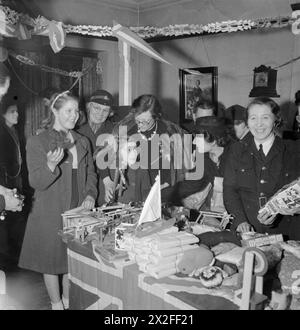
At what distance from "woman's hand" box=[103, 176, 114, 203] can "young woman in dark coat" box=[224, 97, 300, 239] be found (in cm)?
84

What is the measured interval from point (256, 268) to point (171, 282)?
1.19 feet

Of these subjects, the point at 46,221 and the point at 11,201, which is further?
the point at 46,221

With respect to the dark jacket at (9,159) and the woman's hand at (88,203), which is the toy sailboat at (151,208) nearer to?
the woman's hand at (88,203)

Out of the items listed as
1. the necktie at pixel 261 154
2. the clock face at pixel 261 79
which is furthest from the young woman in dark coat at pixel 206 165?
the clock face at pixel 261 79

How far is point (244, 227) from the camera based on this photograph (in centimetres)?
196

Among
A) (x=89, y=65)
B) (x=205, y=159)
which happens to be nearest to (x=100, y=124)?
(x=205, y=159)

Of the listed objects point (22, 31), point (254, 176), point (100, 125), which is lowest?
point (254, 176)

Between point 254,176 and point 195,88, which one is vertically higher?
point 195,88

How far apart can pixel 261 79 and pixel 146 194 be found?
239 centimetres

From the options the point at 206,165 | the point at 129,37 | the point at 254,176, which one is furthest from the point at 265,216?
the point at 129,37

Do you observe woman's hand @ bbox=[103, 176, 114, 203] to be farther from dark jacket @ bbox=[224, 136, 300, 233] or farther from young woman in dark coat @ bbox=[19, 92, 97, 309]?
dark jacket @ bbox=[224, 136, 300, 233]

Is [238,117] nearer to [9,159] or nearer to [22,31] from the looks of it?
[22,31]

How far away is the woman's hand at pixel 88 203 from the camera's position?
226 centimetres

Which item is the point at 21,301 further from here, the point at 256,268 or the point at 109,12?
the point at 109,12
